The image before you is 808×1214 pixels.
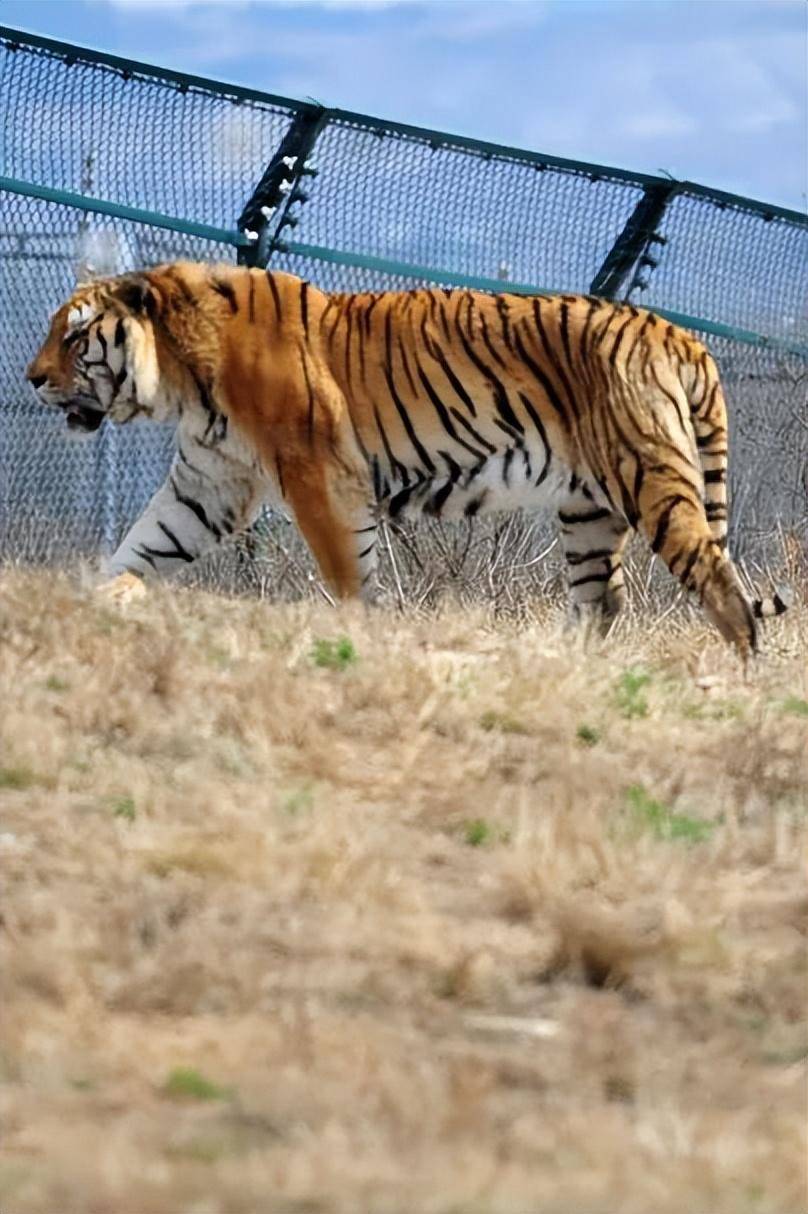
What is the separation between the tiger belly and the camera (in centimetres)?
870

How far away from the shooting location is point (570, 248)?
11.4m

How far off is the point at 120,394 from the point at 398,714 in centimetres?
357

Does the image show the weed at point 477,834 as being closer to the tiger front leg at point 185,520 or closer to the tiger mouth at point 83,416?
the tiger front leg at point 185,520

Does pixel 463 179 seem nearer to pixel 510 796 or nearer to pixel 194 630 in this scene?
pixel 194 630

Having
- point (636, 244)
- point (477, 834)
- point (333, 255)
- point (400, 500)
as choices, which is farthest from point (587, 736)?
point (636, 244)

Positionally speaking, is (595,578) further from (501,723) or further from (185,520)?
(501,723)

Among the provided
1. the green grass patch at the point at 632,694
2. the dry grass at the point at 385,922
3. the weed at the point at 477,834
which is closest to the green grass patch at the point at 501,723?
the dry grass at the point at 385,922

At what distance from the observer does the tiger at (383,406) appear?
845 centimetres

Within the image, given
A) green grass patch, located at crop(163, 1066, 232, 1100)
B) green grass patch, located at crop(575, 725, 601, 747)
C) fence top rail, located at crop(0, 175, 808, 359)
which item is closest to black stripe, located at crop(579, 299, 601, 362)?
fence top rail, located at crop(0, 175, 808, 359)

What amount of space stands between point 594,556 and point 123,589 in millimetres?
2357

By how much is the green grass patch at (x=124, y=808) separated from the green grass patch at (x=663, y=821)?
108 centimetres

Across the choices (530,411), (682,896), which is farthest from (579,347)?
(682,896)

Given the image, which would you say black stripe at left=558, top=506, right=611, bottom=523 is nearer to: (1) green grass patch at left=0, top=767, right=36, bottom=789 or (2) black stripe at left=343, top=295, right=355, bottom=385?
(2) black stripe at left=343, top=295, right=355, bottom=385

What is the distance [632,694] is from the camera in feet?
20.4
